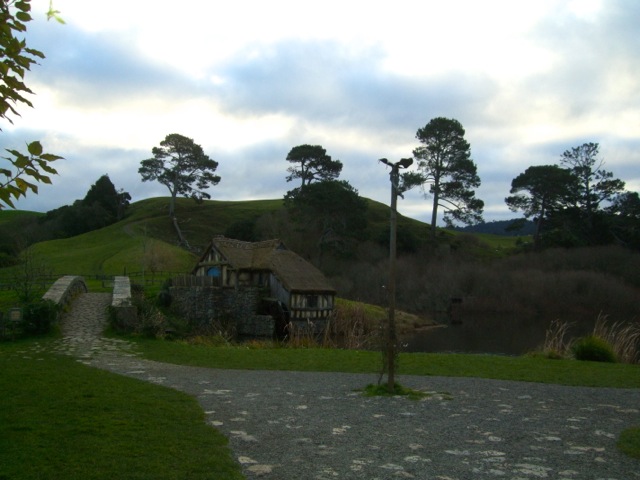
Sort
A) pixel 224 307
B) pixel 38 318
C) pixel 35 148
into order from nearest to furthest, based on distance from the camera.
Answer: pixel 35 148, pixel 38 318, pixel 224 307

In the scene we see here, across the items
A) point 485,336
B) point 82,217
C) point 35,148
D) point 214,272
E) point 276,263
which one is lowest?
point 485,336

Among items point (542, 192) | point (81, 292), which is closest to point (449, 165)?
point (542, 192)

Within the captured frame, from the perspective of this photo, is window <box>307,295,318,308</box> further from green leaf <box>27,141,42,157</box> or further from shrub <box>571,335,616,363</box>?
green leaf <box>27,141,42,157</box>

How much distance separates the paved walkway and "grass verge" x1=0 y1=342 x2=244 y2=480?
0.43 m

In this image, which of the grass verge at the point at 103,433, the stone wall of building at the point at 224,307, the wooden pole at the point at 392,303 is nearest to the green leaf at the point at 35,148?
the grass verge at the point at 103,433

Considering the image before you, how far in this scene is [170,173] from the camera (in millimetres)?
64938

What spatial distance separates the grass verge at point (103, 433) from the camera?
5.44 metres

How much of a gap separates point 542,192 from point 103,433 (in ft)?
181

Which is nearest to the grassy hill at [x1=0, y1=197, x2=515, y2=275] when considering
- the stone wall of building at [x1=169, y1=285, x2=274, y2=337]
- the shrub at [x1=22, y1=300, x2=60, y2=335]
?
the stone wall of building at [x1=169, y1=285, x2=274, y2=337]

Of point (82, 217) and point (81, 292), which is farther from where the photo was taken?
point (82, 217)

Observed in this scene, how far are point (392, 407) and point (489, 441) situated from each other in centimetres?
222

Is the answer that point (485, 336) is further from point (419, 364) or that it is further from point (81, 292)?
point (81, 292)

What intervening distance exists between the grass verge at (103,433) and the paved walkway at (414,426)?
1.42 ft

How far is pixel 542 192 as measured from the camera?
183 ft
